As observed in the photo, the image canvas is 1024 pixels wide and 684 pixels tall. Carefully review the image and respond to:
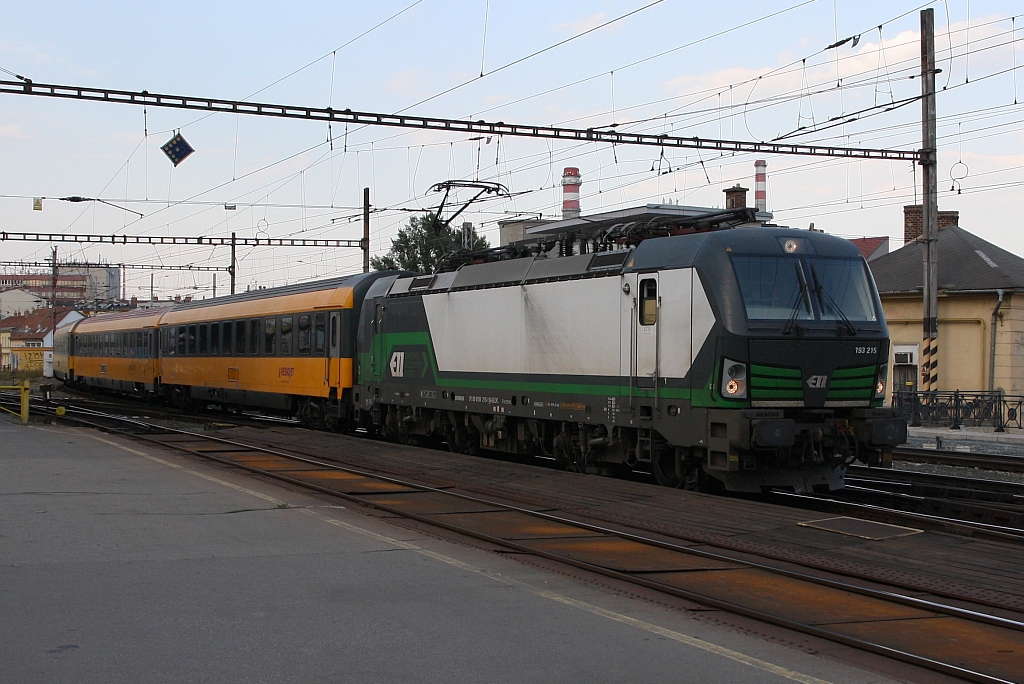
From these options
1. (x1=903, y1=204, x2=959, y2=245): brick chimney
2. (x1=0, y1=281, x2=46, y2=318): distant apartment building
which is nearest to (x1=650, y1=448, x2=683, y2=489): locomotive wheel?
(x1=903, y1=204, x2=959, y2=245): brick chimney

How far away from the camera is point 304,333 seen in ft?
80.8

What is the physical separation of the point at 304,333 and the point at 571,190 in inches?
1150

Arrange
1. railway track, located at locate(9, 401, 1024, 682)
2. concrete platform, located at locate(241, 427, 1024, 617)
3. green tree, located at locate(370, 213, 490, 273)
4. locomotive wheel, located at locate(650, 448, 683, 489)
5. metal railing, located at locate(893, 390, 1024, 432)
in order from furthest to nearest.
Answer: green tree, located at locate(370, 213, 490, 273) < metal railing, located at locate(893, 390, 1024, 432) < locomotive wheel, located at locate(650, 448, 683, 489) < concrete platform, located at locate(241, 427, 1024, 617) < railway track, located at locate(9, 401, 1024, 682)

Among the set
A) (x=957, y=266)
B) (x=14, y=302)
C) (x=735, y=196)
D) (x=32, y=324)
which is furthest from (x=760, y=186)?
(x=14, y=302)

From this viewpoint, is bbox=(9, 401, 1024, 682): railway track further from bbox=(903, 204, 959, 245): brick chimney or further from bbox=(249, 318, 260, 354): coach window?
bbox=(903, 204, 959, 245): brick chimney

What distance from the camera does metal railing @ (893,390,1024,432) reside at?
26.8 m

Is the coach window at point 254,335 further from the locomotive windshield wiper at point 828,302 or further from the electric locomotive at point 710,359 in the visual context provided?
the locomotive windshield wiper at point 828,302

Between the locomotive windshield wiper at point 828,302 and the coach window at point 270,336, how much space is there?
16.7m

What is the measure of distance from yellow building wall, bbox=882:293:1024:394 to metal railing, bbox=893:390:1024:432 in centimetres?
465

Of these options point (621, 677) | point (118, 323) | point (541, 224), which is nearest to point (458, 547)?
point (621, 677)

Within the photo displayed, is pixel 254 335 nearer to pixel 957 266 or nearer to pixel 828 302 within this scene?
pixel 828 302

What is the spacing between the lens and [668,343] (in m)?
13.1

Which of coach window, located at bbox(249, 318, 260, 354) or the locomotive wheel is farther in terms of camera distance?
coach window, located at bbox(249, 318, 260, 354)

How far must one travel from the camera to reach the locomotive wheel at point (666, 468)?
1368cm
